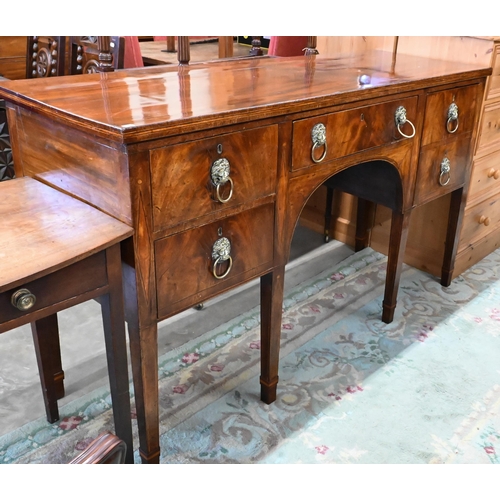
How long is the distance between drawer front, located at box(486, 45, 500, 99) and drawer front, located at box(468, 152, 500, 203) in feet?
0.79

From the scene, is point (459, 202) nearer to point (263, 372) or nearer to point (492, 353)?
point (492, 353)

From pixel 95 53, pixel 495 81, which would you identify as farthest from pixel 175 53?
pixel 495 81

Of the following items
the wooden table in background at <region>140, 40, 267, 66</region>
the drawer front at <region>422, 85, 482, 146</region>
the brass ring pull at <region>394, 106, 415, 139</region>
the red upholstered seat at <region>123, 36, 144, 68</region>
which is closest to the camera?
Answer: the brass ring pull at <region>394, 106, 415, 139</region>

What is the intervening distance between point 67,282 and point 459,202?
65.0 inches

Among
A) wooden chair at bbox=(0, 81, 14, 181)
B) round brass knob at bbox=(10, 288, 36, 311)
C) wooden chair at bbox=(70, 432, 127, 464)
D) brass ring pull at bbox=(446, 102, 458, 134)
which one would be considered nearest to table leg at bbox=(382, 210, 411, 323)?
brass ring pull at bbox=(446, 102, 458, 134)

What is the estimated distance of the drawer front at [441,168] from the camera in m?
1.85

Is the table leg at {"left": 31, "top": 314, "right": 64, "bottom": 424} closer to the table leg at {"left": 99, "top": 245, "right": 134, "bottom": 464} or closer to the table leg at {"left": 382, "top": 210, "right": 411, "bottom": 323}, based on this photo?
the table leg at {"left": 99, "top": 245, "right": 134, "bottom": 464}

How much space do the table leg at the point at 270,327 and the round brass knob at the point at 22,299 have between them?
0.67 m

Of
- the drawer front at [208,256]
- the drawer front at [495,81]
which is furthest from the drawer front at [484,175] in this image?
the drawer front at [208,256]

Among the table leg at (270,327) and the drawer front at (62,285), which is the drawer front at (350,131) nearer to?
the table leg at (270,327)

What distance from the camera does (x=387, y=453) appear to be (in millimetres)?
1478

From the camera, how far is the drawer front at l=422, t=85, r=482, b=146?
1762mm

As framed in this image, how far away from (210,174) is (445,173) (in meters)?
1.09

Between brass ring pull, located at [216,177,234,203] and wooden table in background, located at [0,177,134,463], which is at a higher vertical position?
brass ring pull, located at [216,177,234,203]
